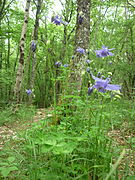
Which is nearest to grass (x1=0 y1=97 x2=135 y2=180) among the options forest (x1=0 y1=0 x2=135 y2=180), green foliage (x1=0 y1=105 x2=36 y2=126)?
forest (x1=0 y1=0 x2=135 y2=180)

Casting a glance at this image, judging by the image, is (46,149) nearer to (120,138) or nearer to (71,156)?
(71,156)

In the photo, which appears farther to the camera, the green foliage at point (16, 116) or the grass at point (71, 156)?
the green foliage at point (16, 116)

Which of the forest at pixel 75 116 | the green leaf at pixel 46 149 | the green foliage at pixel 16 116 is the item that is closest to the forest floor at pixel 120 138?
the forest at pixel 75 116

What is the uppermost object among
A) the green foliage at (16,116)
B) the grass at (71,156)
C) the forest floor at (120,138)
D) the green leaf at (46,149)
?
the green leaf at (46,149)

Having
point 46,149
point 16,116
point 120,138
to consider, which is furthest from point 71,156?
point 16,116

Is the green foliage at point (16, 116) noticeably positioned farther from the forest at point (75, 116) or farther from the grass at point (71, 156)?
the grass at point (71, 156)

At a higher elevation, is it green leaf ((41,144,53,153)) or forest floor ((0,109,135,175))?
green leaf ((41,144,53,153))

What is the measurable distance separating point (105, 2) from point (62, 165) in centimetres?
880

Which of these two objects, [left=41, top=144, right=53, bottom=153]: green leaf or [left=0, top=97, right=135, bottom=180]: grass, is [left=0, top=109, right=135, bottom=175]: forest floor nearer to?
[left=0, top=97, right=135, bottom=180]: grass

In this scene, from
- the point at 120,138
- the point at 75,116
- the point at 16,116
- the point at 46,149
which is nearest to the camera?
the point at 46,149

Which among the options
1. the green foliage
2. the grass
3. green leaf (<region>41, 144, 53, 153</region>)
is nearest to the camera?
green leaf (<region>41, 144, 53, 153</region>)

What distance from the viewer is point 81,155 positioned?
1956 millimetres

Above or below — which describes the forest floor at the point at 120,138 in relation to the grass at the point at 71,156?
below

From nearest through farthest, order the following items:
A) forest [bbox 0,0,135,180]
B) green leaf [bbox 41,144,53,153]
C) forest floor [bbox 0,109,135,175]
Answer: green leaf [bbox 41,144,53,153] → forest [bbox 0,0,135,180] → forest floor [bbox 0,109,135,175]
